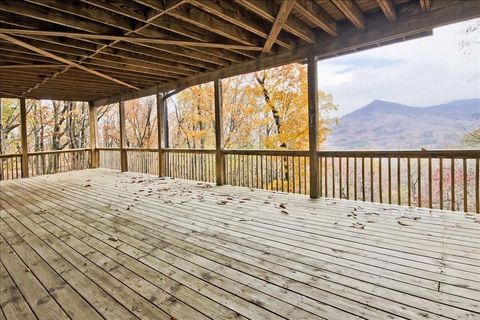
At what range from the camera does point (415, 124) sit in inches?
588

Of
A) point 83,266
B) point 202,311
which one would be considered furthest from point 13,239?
point 202,311

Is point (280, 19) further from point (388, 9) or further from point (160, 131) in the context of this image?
point (160, 131)

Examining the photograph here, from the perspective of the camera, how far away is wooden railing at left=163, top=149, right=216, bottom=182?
734cm

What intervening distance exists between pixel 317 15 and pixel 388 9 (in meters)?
0.87

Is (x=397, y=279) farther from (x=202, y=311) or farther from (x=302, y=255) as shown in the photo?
(x=202, y=311)

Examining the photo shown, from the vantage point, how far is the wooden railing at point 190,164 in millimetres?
7344

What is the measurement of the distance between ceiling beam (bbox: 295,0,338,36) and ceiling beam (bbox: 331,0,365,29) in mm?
319

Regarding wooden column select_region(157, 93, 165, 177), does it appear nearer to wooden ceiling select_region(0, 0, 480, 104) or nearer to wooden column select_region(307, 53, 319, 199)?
wooden ceiling select_region(0, 0, 480, 104)

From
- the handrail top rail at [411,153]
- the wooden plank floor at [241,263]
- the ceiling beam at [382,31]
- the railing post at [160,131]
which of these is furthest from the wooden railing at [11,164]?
the handrail top rail at [411,153]

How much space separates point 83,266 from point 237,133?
9625mm

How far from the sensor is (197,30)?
4215 millimetres

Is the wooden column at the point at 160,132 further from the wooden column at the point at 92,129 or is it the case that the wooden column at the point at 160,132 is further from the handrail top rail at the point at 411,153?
the handrail top rail at the point at 411,153

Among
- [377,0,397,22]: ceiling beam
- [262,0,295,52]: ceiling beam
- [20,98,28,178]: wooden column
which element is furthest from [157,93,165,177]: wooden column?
[377,0,397,22]: ceiling beam

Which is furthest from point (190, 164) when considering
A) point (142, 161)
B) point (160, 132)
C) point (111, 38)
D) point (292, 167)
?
point (111, 38)
